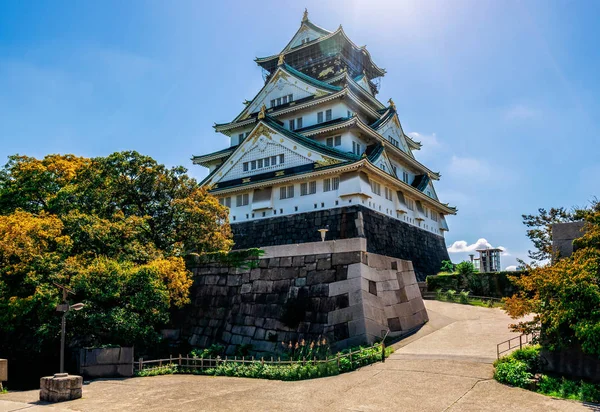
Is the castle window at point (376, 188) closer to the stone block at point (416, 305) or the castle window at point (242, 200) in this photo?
the castle window at point (242, 200)

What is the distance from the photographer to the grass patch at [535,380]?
397 inches

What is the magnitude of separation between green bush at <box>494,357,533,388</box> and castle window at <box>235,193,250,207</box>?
78.4 feet

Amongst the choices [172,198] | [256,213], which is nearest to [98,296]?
[172,198]

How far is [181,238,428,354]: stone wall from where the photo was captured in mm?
16422

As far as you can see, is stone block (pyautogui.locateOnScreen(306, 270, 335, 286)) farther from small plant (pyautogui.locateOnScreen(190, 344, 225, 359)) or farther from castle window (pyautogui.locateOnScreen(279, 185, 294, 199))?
castle window (pyautogui.locateOnScreen(279, 185, 294, 199))

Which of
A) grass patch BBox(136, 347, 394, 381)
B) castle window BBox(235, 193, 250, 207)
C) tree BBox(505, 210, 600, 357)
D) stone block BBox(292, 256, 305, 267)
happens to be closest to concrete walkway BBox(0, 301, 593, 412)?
grass patch BBox(136, 347, 394, 381)

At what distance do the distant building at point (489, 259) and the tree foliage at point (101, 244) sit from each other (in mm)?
20737

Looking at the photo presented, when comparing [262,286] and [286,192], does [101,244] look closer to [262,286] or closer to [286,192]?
[262,286]

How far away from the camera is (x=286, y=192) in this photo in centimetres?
3172

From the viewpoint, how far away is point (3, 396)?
1312 centimetres

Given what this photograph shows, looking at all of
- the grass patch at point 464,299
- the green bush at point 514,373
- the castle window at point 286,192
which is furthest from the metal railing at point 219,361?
the castle window at point 286,192

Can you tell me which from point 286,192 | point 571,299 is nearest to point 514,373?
point 571,299

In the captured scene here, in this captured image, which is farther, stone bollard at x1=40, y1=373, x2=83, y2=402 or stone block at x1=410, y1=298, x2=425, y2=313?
stone block at x1=410, y1=298, x2=425, y2=313

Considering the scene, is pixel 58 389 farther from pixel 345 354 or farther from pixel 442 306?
pixel 442 306
